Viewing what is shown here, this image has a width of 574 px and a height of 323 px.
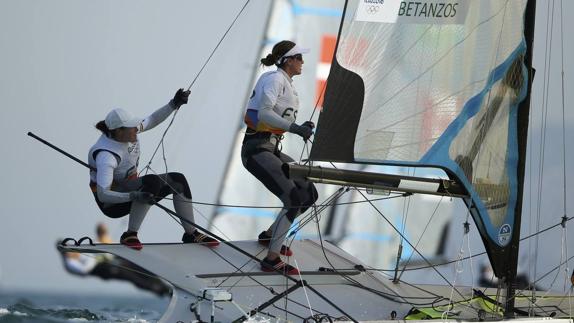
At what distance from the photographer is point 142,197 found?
6.39 metres

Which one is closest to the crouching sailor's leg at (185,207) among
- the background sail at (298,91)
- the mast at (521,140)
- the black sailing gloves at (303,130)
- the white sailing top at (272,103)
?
the white sailing top at (272,103)

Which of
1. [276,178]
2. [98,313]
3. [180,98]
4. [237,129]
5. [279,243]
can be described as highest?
[237,129]

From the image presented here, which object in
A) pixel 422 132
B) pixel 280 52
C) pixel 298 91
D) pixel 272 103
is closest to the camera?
pixel 422 132

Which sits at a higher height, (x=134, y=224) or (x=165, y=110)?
(x=165, y=110)

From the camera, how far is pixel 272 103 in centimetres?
658

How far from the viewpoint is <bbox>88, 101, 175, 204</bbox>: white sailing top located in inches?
252

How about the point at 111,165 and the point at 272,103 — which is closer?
the point at 111,165

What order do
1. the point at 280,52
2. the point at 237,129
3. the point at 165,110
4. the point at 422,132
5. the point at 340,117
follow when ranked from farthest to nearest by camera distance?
1. the point at 237,129
2. the point at 165,110
3. the point at 280,52
4. the point at 422,132
5. the point at 340,117

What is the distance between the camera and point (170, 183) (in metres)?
6.63

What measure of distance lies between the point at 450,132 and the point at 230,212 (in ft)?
16.3

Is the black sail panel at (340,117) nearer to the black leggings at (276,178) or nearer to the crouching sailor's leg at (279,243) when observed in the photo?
the black leggings at (276,178)

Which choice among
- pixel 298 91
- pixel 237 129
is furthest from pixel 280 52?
pixel 298 91

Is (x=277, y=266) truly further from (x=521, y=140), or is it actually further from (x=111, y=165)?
(x=521, y=140)

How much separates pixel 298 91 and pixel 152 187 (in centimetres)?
561
